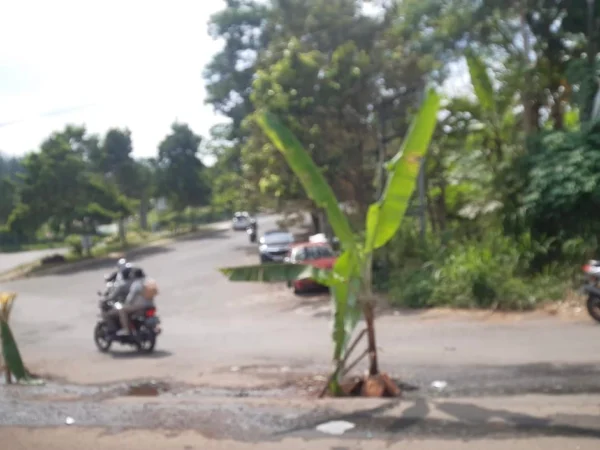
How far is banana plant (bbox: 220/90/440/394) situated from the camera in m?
8.23

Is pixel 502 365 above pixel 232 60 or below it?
below

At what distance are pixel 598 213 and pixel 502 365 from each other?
8.52 m

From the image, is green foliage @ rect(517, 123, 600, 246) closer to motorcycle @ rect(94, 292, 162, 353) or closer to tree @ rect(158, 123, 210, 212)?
motorcycle @ rect(94, 292, 162, 353)

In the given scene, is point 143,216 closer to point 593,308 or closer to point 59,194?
point 59,194

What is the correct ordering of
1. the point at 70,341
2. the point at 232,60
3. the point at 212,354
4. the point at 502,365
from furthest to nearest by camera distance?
the point at 232,60
the point at 70,341
the point at 212,354
the point at 502,365

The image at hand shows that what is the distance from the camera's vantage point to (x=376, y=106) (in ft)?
84.6

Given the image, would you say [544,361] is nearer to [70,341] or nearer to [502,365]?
[502,365]

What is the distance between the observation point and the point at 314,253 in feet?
80.9

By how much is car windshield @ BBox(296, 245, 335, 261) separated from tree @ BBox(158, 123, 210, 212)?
35.6 meters

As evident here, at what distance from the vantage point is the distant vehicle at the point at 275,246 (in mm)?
34250

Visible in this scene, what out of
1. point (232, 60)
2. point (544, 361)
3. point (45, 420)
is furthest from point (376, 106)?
point (232, 60)

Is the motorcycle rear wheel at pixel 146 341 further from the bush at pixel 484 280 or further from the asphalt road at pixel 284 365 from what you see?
the bush at pixel 484 280

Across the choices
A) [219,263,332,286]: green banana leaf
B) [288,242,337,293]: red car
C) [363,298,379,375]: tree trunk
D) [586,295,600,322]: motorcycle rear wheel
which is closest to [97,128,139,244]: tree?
[288,242,337,293]: red car

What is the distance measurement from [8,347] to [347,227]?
4892 mm
